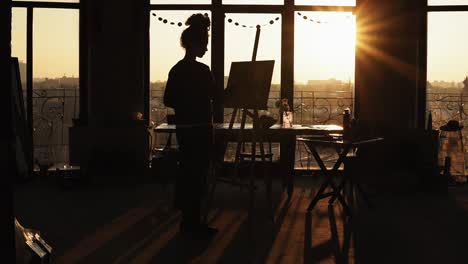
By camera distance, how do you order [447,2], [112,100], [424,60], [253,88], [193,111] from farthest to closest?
[447,2], [424,60], [112,100], [253,88], [193,111]

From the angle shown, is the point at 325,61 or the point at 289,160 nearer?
the point at 289,160

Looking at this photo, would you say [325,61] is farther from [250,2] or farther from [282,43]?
[250,2]

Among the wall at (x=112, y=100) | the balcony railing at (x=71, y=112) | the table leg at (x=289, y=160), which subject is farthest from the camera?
the balcony railing at (x=71, y=112)

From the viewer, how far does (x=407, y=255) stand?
4.66 m

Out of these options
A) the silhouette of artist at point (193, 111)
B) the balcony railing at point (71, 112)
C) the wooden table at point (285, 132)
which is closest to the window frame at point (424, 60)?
the balcony railing at point (71, 112)

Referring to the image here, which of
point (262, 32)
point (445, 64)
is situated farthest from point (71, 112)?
point (445, 64)

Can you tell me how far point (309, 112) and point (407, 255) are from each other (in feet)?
15.7

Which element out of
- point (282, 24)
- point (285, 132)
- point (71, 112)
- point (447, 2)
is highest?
point (447, 2)

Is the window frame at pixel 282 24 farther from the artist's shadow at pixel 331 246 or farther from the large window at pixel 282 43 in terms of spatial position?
the artist's shadow at pixel 331 246

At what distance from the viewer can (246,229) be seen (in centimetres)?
561

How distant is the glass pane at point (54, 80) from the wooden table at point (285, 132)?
2.51 metres

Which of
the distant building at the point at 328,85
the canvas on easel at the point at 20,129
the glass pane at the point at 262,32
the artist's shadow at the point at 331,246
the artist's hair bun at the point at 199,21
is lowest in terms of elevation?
the artist's shadow at the point at 331,246

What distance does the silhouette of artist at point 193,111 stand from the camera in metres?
5.05

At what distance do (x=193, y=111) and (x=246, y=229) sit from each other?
1.17 meters
